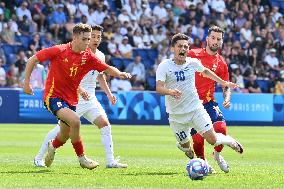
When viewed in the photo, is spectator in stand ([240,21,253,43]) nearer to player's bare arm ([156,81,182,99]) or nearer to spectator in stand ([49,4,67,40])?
spectator in stand ([49,4,67,40])

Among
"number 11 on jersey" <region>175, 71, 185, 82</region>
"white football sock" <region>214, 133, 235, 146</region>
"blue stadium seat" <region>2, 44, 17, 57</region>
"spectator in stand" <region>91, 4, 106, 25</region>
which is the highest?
"number 11 on jersey" <region>175, 71, 185, 82</region>

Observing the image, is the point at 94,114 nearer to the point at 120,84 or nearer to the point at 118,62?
the point at 120,84

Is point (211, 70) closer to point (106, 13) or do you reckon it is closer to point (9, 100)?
point (9, 100)

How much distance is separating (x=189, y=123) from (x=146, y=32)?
A: 827 inches

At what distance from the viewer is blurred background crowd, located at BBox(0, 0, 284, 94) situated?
1219 inches

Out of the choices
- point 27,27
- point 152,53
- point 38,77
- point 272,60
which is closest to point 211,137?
point 38,77

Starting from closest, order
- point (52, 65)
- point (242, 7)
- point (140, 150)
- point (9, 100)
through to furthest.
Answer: point (52, 65)
point (140, 150)
point (9, 100)
point (242, 7)

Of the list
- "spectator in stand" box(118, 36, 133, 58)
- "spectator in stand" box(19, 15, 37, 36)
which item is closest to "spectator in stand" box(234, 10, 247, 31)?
"spectator in stand" box(118, 36, 133, 58)

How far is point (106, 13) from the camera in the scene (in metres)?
33.6

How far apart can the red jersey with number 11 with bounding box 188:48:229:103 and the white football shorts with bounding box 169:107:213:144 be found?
0.77 meters

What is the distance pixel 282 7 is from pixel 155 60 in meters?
8.69

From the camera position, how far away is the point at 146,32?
33.9 metres

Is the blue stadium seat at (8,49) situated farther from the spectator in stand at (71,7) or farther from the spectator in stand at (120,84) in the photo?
the spectator in stand at (120,84)

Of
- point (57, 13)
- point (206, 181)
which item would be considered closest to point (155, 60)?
point (57, 13)
